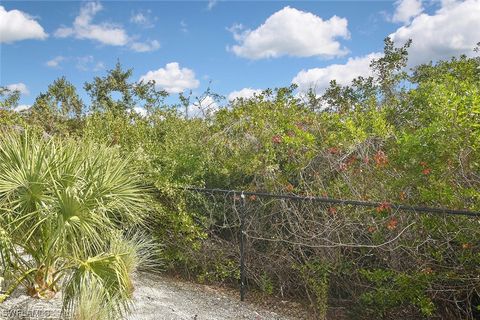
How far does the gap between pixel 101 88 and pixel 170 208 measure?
1822 centimetres

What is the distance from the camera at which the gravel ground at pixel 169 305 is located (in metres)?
4.41

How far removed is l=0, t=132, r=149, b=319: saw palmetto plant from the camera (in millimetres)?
4105

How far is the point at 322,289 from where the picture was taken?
528 centimetres

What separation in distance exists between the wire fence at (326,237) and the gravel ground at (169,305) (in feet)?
1.39

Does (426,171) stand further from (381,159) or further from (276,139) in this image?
(276,139)

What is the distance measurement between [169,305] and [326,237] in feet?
6.62

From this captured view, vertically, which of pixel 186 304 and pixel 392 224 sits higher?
pixel 392 224

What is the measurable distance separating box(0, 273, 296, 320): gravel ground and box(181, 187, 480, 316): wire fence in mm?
423

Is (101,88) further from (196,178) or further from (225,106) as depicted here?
(196,178)

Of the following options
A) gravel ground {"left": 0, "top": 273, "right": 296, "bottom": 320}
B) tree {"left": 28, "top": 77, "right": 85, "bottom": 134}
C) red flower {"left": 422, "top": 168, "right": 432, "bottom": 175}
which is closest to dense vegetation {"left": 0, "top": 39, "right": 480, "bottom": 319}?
red flower {"left": 422, "top": 168, "right": 432, "bottom": 175}

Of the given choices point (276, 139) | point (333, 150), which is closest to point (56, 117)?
point (276, 139)

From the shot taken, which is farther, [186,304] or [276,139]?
[276,139]

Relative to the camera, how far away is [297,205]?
5.75 m

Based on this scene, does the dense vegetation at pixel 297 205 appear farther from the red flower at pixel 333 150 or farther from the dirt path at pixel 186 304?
the dirt path at pixel 186 304
